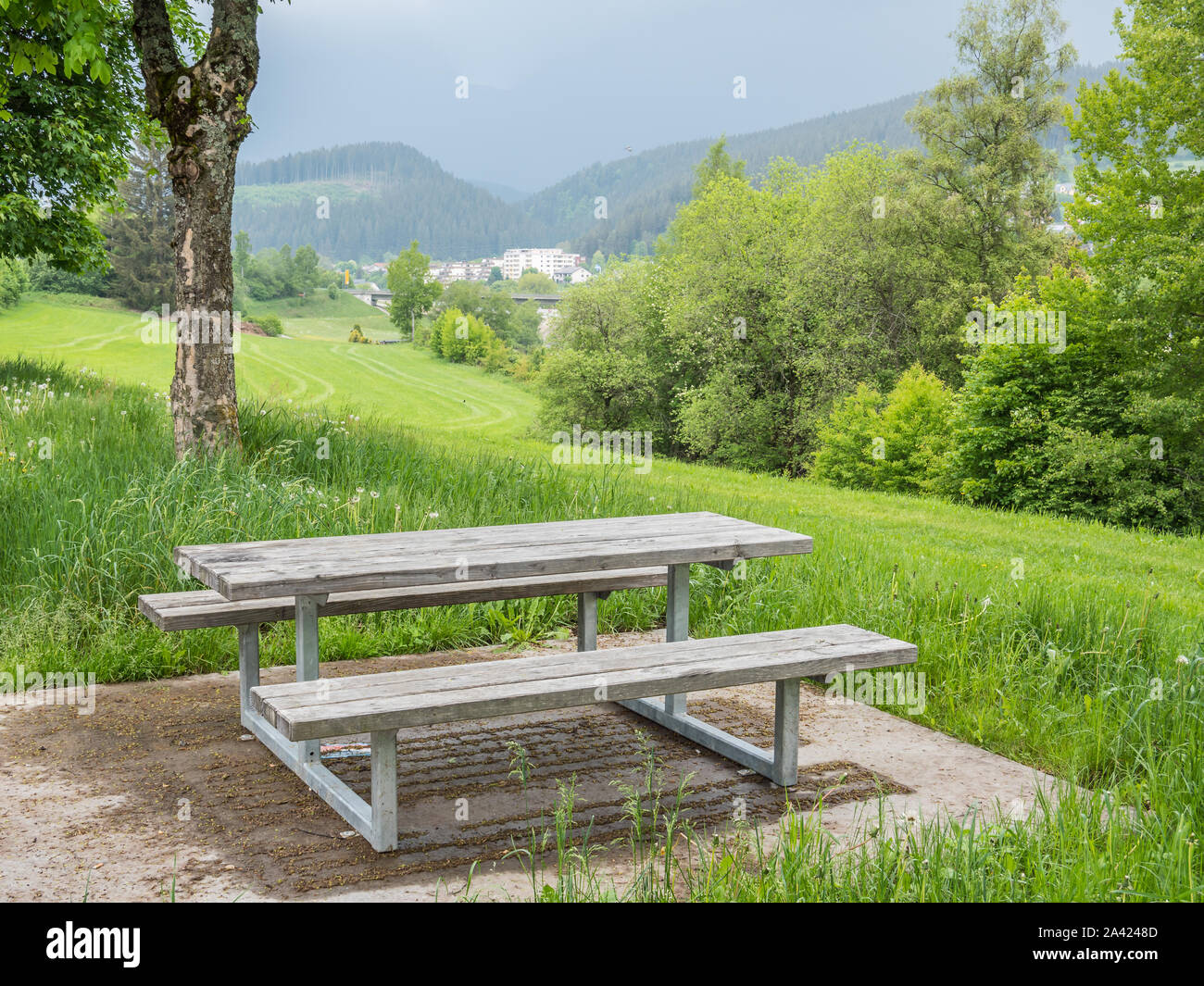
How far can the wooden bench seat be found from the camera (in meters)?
3.51

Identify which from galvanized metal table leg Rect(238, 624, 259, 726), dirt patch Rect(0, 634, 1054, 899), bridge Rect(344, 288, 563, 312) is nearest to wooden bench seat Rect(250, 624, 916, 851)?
dirt patch Rect(0, 634, 1054, 899)

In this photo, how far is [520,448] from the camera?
2033 cm

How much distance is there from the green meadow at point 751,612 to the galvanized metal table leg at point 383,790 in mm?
→ 637

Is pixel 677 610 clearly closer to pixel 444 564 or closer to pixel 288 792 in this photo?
pixel 444 564

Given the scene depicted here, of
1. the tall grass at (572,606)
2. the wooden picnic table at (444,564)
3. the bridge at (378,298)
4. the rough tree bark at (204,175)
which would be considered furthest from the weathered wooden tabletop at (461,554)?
the bridge at (378,298)

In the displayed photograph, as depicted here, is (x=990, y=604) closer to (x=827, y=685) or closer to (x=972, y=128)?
(x=827, y=685)

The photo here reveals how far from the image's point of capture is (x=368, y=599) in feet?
16.4

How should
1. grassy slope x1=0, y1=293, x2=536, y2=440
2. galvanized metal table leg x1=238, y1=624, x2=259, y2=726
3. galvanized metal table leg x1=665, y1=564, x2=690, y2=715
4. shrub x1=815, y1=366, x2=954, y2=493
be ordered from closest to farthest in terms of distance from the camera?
galvanized metal table leg x1=238, y1=624, x2=259, y2=726
galvanized metal table leg x1=665, y1=564, x2=690, y2=715
shrub x1=815, y1=366, x2=954, y2=493
grassy slope x1=0, y1=293, x2=536, y2=440

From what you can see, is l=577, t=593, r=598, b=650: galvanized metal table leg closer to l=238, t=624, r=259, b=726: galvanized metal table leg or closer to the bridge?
l=238, t=624, r=259, b=726: galvanized metal table leg

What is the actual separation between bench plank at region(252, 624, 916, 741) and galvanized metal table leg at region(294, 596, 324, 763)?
1.62 feet

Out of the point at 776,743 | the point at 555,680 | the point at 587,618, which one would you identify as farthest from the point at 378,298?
Result: the point at 555,680

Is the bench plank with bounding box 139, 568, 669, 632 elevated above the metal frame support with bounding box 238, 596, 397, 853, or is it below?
above

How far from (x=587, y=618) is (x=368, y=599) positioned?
4.13ft
